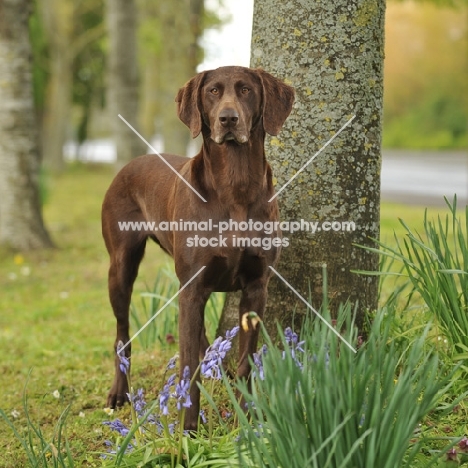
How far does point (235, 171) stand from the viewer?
3.44 meters

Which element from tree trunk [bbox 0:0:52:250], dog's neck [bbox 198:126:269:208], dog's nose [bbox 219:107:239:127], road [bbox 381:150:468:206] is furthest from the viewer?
road [bbox 381:150:468:206]

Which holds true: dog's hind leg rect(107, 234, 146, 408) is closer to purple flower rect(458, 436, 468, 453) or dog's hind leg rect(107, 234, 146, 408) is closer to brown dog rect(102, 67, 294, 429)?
brown dog rect(102, 67, 294, 429)

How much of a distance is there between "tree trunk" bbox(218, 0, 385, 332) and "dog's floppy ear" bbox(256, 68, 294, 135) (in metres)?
0.57

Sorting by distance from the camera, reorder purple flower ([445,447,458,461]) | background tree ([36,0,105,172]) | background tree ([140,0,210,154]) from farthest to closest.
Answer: background tree ([36,0,105,172]) → background tree ([140,0,210,154]) → purple flower ([445,447,458,461])

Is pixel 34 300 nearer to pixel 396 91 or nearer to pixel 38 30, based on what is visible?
pixel 38 30

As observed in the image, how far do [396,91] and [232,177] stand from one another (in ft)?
139

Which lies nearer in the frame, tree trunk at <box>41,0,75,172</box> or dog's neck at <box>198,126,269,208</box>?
dog's neck at <box>198,126,269,208</box>

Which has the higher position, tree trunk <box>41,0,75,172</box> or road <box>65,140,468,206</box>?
tree trunk <box>41,0,75,172</box>

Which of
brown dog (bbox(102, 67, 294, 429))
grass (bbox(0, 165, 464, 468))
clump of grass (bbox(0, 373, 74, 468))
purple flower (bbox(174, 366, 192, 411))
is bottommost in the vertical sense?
grass (bbox(0, 165, 464, 468))

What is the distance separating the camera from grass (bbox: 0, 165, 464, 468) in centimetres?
401

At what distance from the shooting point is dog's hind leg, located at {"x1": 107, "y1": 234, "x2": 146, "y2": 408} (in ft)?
13.9

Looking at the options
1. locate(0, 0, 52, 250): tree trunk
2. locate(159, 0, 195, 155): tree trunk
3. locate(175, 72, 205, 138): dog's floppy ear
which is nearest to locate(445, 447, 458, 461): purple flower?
locate(175, 72, 205, 138): dog's floppy ear

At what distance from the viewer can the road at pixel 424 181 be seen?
14348 mm

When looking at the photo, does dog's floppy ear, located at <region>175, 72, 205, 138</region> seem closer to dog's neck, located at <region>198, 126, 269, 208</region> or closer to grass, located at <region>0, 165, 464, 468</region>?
dog's neck, located at <region>198, 126, 269, 208</region>
